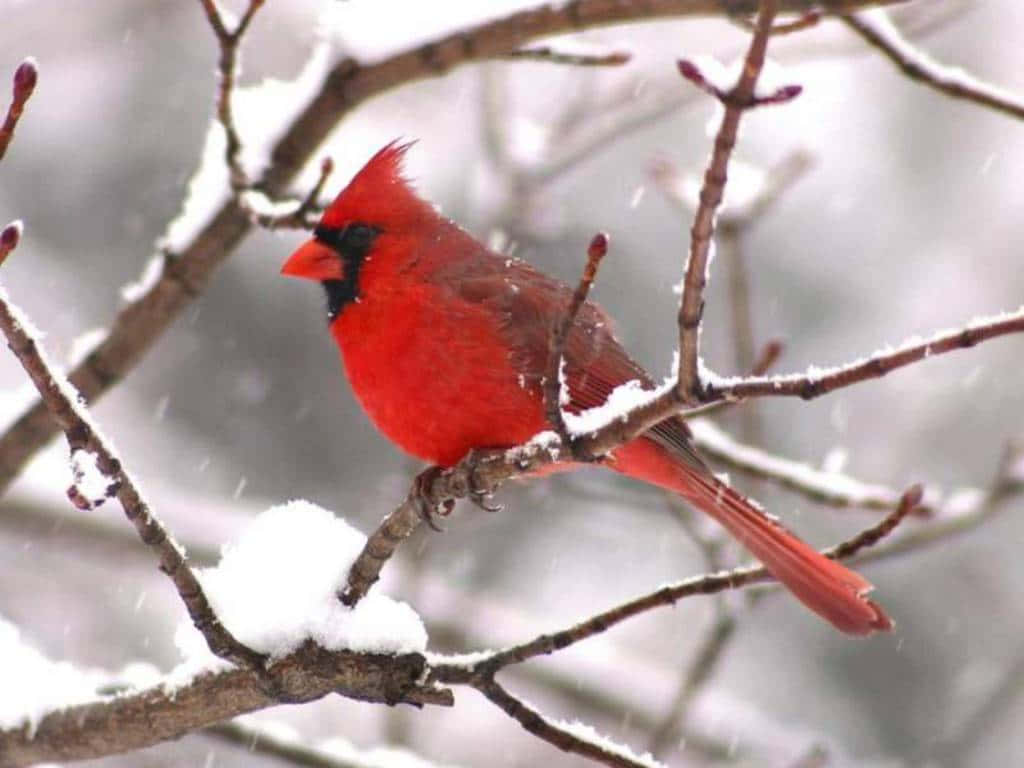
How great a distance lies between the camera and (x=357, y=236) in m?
3.35

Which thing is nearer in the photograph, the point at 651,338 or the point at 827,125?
the point at 651,338

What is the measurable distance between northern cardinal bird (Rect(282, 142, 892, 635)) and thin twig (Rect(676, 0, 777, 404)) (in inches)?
37.4

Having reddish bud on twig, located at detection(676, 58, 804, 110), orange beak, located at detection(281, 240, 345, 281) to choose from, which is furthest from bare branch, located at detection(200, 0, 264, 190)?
reddish bud on twig, located at detection(676, 58, 804, 110)

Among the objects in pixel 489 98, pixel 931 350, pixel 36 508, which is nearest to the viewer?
pixel 931 350

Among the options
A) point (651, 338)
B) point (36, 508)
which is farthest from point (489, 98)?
point (651, 338)

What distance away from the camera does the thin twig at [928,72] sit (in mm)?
2879

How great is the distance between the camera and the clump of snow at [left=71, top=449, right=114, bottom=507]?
6.50ft

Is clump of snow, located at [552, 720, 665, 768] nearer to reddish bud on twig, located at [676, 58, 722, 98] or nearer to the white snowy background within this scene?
reddish bud on twig, located at [676, 58, 722, 98]

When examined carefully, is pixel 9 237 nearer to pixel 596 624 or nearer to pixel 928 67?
pixel 596 624

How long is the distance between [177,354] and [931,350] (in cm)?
642

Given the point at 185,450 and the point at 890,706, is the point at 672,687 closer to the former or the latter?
the point at 890,706

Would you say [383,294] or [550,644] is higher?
[383,294]

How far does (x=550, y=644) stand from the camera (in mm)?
2336

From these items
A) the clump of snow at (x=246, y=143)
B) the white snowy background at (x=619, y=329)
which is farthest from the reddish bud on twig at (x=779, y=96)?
the white snowy background at (x=619, y=329)
